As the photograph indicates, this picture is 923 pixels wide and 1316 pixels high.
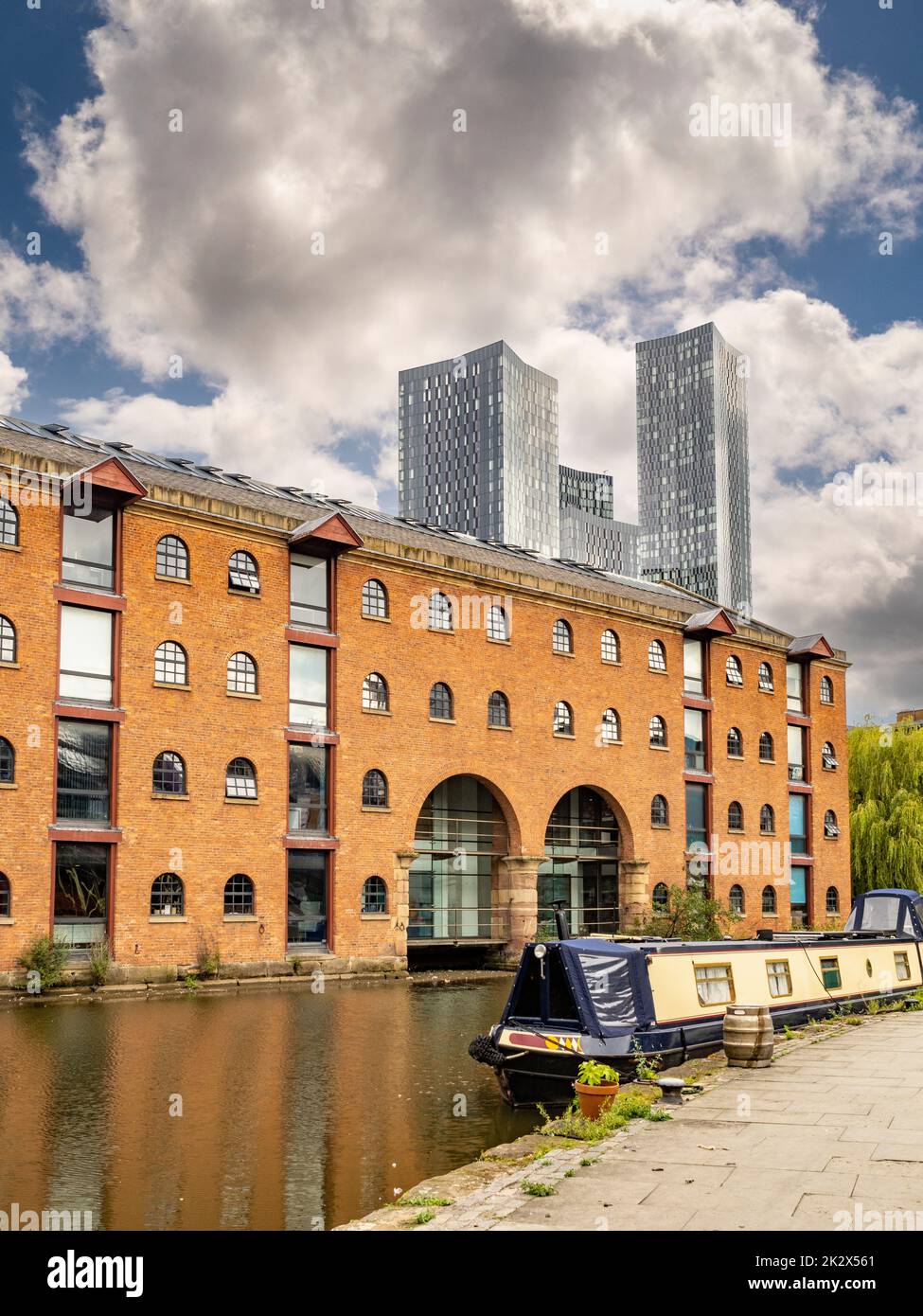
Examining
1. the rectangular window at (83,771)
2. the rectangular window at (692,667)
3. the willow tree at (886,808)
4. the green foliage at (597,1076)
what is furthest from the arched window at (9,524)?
the willow tree at (886,808)

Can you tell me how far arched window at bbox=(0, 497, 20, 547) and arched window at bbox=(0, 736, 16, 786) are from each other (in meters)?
3.99

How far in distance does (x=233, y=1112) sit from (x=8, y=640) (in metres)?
14.4

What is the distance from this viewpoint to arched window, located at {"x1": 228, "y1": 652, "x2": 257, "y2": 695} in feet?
95.6

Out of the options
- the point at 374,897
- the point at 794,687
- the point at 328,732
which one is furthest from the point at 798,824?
the point at 328,732

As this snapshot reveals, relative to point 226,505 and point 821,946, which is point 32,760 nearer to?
point 226,505

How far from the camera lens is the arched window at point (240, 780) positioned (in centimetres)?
2874

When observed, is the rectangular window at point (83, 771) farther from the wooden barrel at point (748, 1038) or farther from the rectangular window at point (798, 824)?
the rectangular window at point (798, 824)

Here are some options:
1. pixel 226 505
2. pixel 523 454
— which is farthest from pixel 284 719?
pixel 523 454

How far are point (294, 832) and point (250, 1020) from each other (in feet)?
28.1

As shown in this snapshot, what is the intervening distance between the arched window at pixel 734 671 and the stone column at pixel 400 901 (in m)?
15.8

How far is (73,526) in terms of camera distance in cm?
2666

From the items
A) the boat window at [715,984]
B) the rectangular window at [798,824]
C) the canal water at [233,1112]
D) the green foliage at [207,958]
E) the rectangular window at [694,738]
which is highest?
the rectangular window at [694,738]

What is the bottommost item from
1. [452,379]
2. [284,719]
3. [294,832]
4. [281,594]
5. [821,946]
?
[821,946]

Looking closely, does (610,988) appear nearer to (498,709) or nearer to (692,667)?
(498,709)
